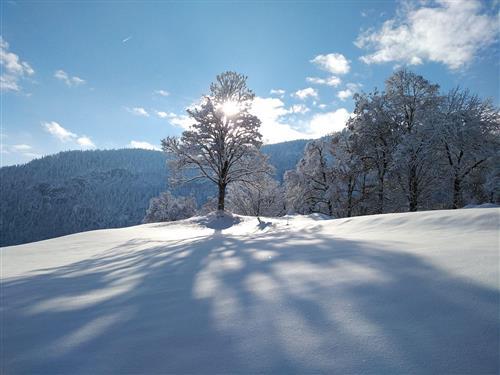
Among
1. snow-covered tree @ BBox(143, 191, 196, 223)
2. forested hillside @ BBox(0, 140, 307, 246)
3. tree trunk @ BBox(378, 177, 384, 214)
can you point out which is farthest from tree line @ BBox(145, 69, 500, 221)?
forested hillside @ BBox(0, 140, 307, 246)

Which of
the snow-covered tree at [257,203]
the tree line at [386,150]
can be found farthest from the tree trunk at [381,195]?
the snow-covered tree at [257,203]

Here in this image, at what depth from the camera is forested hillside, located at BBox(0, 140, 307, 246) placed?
122 meters

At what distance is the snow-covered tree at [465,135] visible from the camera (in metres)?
14.0

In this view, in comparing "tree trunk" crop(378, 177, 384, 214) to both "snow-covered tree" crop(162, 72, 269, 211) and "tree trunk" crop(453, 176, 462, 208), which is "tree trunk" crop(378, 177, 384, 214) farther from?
"snow-covered tree" crop(162, 72, 269, 211)

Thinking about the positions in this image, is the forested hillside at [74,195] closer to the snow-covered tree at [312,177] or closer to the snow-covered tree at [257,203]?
the snow-covered tree at [257,203]

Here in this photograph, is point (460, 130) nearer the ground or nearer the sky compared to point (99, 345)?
nearer the sky

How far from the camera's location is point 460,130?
1398 centimetres

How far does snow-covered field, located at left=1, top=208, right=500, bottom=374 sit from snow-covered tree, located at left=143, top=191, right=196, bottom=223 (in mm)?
28070

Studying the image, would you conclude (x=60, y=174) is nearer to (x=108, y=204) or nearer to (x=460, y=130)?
(x=108, y=204)

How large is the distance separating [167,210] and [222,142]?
→ 18.7 metres

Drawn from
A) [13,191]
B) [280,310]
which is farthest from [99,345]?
[13,191]

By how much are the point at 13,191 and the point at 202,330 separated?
196 meters

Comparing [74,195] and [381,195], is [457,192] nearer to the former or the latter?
[381,195]

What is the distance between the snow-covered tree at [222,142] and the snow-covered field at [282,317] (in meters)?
11.5
